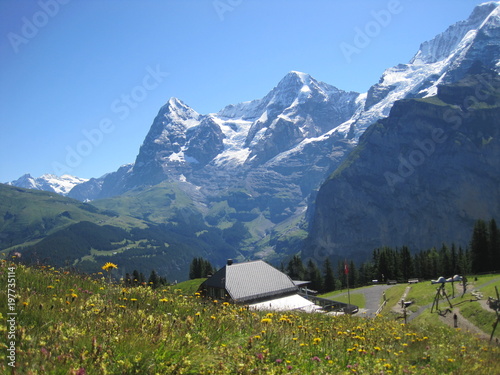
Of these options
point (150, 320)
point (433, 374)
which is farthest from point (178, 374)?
point (433, 374)

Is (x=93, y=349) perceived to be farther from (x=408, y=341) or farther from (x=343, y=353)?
(x=408, y=341)

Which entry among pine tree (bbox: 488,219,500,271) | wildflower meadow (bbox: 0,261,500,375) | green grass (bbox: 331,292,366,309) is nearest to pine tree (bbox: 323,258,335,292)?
green grass (bbox: 331,292,366,309)

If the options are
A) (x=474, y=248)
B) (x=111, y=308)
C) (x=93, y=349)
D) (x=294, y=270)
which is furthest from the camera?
(x=294, y=270)

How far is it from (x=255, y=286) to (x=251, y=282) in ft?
2.58

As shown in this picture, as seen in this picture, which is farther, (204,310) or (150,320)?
(204,310)

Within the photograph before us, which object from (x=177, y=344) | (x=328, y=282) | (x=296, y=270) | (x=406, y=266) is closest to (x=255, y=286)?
(x=177, y=344)

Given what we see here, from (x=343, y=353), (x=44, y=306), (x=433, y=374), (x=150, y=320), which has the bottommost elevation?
(x=433, y=374)

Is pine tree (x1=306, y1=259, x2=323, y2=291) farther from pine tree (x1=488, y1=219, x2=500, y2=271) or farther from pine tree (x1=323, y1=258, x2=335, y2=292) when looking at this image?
pine tree (x1=488, y1=219, x2=500, y2=271)

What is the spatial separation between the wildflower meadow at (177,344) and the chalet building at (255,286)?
109 feet

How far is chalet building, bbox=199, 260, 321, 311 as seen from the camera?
42.8 meters

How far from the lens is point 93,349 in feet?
15.6

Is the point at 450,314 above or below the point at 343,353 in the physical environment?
below

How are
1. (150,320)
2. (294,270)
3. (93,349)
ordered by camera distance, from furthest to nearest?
(294,270), (150,320), (93,349)

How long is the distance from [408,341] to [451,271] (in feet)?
289
